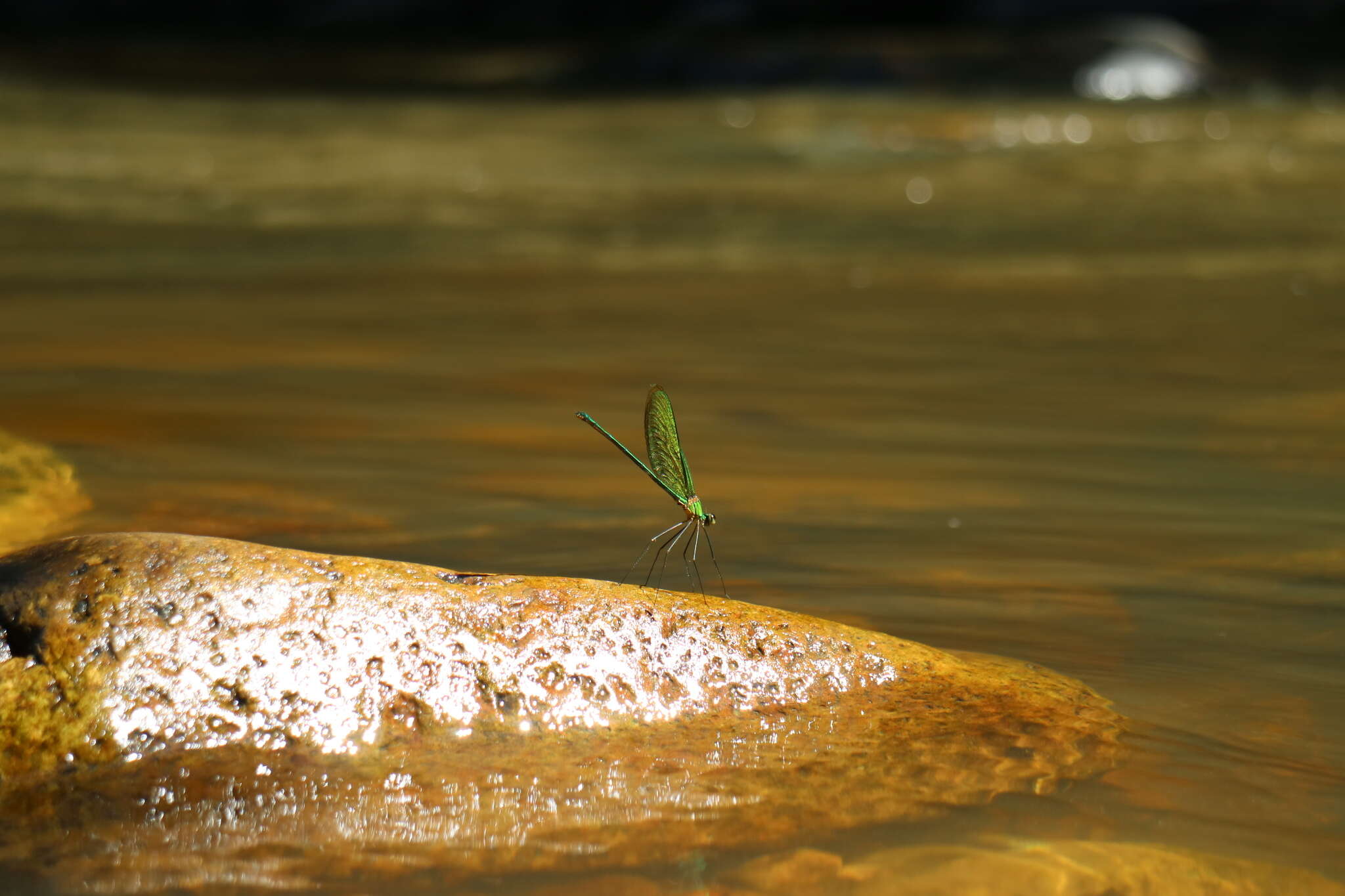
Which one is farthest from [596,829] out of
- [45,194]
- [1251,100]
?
[1251,100]

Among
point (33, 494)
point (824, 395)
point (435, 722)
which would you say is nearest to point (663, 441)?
point (435, 722)

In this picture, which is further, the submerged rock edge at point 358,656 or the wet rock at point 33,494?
the wet rock at point 33,494

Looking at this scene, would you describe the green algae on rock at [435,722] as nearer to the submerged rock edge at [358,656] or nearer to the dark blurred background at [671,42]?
the submerged rock edge at [358,656]

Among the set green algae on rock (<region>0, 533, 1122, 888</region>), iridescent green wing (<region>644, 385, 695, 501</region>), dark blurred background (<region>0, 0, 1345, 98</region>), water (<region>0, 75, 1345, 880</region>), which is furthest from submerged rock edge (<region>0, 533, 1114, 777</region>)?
dark blurred background (<region>0, 0, 1345, 98</region>)

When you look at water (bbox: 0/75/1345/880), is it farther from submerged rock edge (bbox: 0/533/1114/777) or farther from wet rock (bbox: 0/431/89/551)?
submerged rock edge (bbox: 0/533/1114/777)

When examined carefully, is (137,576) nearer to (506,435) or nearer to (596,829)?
(596,829)

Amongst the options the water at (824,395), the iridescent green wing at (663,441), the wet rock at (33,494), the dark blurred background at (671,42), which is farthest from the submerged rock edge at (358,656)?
the dark blurred background at (671,42)

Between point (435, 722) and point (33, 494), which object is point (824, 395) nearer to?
point (33, 494)
